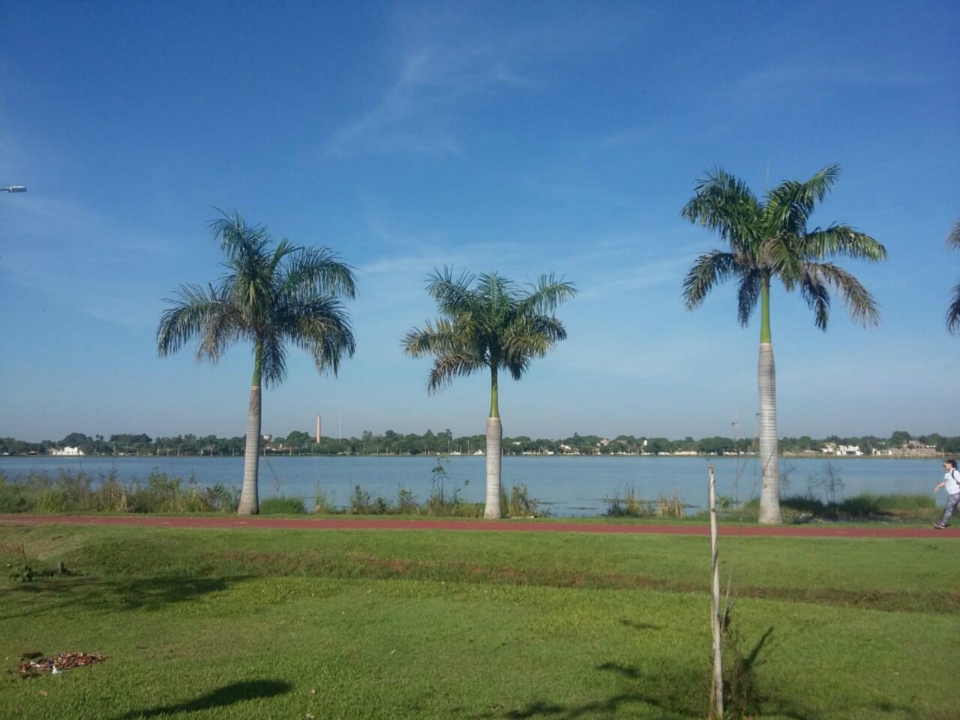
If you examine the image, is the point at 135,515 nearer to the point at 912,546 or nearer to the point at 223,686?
the point at 223,686

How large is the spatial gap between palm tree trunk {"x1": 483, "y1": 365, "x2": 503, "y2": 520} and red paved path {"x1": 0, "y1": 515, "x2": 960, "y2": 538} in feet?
4.72

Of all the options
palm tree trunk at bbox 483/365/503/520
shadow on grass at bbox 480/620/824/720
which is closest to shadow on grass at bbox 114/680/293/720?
shadow on grass at bbox 480/620/824/720

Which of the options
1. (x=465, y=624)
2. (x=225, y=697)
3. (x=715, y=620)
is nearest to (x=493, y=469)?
(x=465, y=624)

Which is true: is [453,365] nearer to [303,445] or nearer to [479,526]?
[479,526]

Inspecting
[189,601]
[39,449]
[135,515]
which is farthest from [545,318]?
[39,449]

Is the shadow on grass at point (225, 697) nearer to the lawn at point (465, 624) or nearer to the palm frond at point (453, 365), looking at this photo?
the lawn at point (465, 624)

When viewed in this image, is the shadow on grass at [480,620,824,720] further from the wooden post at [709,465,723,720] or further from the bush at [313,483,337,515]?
the bush at [313,483,337,515]

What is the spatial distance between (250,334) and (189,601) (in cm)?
1218

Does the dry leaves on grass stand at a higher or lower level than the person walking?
lower

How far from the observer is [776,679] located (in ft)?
25.5

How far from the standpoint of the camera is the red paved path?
57.7 ft

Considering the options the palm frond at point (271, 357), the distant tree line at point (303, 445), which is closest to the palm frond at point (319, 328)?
the palm frond at point (271, 357)

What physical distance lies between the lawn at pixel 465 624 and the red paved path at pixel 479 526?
5.41 ft

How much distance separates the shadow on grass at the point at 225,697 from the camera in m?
6.68
